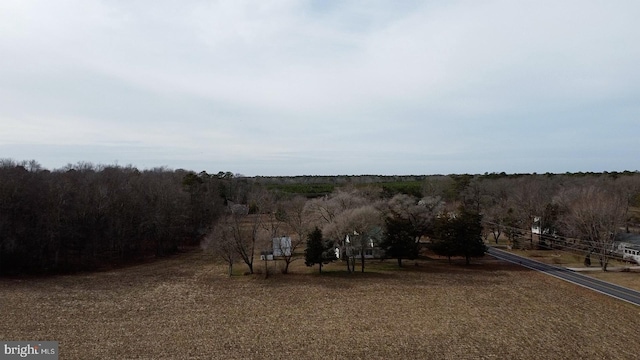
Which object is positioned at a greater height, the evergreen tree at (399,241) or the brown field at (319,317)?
the evergreen tree at (399,241)

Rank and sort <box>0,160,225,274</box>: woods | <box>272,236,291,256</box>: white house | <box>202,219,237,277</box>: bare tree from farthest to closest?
1. <box>272,236,291,256</box>: white house
2. <box>0,160,225,274</box>: woods
3. <box>202,219,237,277</box>: bare tree

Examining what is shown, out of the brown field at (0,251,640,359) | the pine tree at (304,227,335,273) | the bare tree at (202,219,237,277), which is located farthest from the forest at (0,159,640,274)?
the brown field at (0,251,640,359)

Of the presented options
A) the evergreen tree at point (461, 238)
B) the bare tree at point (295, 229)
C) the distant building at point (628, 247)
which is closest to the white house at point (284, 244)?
the bare tree at point (295, 229)

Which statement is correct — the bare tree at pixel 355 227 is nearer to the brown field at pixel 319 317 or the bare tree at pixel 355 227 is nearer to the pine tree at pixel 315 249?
the pine tree at pixel 315 249

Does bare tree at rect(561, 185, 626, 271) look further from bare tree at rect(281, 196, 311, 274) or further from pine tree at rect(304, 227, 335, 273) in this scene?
bare tree at rect(281, 196, 311, 274)

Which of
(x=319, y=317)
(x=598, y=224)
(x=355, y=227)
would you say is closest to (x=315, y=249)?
(x=355, y=227)

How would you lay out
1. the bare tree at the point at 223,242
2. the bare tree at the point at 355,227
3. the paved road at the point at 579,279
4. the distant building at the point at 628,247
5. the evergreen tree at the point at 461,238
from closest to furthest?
the paved road at the point at 579,279 < the bare tree at the point at 223,242 < the bare tree at the point at 355,227 < the evergreen tree at the point at 461,238 < the distant building at the point at 628,247
